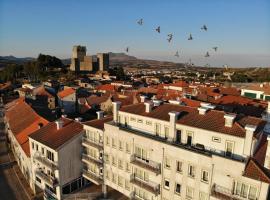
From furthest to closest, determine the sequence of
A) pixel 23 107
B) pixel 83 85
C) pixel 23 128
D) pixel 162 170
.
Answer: pixel 83 85 → pixel 23 107 → pixel 23 128 → pixel 162 170

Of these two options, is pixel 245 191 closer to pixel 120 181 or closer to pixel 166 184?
pixel 166 184

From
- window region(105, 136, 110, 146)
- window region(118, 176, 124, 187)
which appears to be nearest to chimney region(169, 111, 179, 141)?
window region(105, 136, 110, 146)

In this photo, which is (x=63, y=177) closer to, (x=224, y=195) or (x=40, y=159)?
(x=40, y=159)

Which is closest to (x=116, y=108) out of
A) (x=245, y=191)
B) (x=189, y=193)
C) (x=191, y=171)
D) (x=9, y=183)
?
(x=191, y=171)

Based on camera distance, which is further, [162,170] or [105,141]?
[105,141]

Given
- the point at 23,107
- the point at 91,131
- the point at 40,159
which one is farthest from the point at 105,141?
the point at 23,107

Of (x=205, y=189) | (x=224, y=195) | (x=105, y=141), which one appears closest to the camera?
(x=224, y=195)

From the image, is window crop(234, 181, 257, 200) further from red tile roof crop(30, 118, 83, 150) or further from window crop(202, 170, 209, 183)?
red tile roof crop(30, 118, 83, 150)
